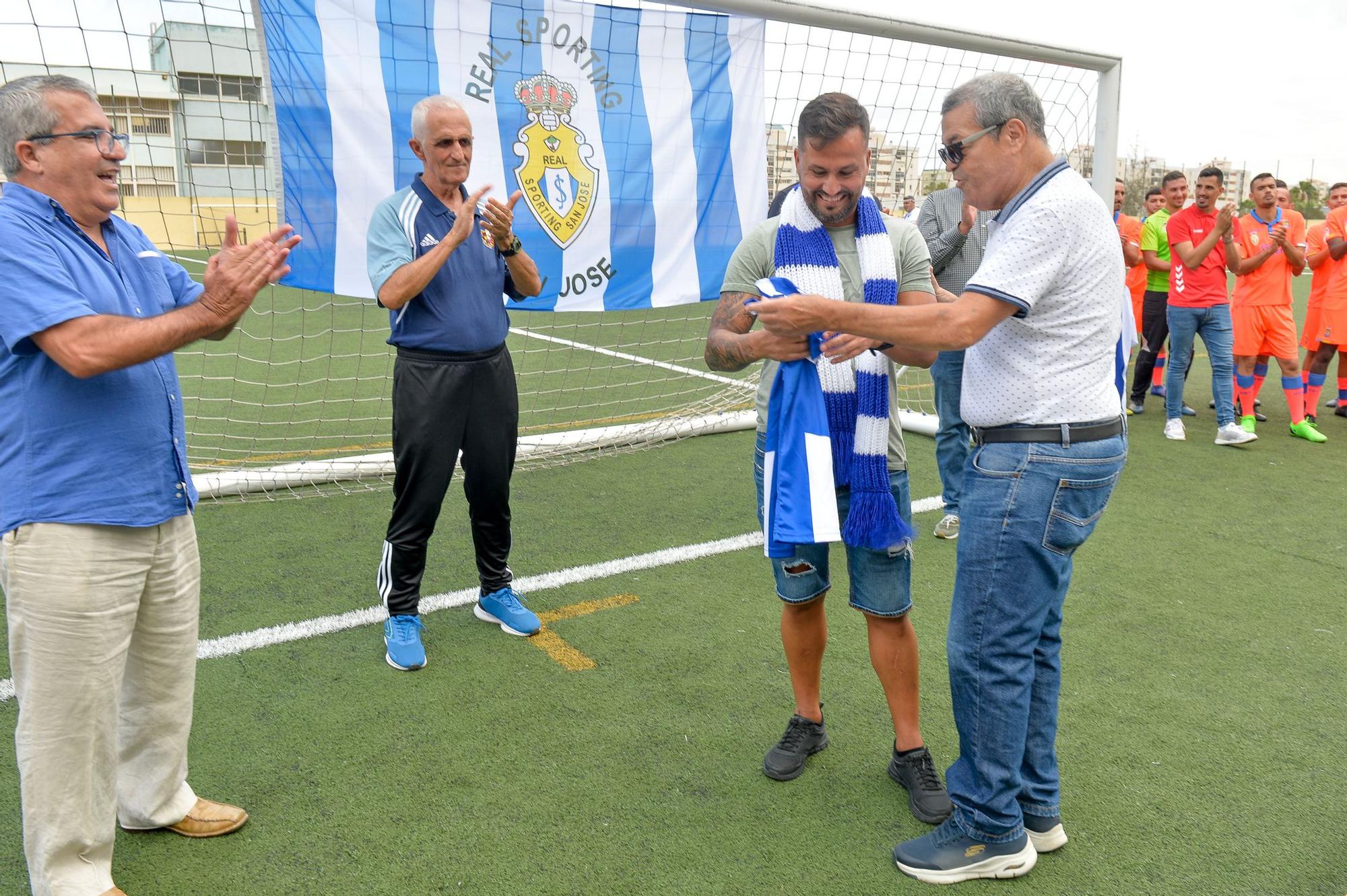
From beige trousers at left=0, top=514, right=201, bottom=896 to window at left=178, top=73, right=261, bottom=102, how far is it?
3139 mm

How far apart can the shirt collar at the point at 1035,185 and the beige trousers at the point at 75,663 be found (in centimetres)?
229

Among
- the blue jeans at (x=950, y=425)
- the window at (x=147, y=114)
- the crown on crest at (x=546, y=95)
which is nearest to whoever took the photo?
the window at (x=147, y=114)

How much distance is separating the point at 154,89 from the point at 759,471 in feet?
12.5

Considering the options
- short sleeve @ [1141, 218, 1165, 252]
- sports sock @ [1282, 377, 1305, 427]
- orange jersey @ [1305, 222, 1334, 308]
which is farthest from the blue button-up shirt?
orange jersey @ [1305, 222, 1334, 308]

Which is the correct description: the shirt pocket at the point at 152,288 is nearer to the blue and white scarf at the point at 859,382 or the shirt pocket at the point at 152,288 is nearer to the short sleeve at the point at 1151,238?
the blue and white scarf at the point at 859,382

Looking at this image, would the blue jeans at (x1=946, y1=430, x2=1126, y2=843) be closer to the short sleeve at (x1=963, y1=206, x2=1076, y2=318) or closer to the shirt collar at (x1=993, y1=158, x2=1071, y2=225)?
the short sleeve at (x1=963, y1=206, x2=1076, y2=318)

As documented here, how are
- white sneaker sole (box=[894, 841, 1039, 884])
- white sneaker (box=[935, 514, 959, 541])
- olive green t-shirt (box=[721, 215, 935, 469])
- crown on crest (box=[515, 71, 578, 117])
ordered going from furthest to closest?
1. white sneaker (box=[935, 514, 959, 541])
2. crown on crest (box=[515, 71, 578, 117])
3. olive green t-shirt (box=[721, 215, 935, 469])
4. white sneaker sole (box=[894, 841, 1039, 884])

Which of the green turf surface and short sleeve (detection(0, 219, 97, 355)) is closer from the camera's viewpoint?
short sleeve (detection(0, 219, 97, 355))

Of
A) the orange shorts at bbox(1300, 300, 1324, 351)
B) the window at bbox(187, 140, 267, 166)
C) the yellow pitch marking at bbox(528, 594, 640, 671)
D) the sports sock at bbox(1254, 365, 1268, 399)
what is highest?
the window at bbox(187, 140, 267, 166)

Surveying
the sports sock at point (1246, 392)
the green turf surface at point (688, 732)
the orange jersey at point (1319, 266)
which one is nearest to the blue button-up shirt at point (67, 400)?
the green turf surface at point (688, 732)

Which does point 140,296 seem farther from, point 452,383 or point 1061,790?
point 1061,790

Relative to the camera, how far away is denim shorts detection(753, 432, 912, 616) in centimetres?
289

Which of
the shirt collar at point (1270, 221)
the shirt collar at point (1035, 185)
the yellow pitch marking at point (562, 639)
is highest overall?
the shirt collar at point (1035, 185)

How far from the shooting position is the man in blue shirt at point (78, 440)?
7.20 ft
